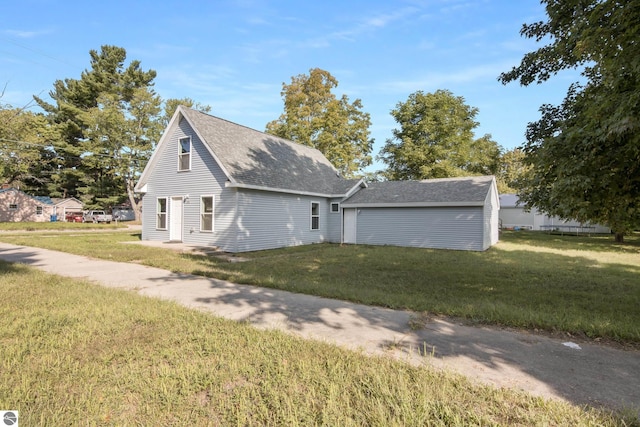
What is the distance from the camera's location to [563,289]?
7359 mm

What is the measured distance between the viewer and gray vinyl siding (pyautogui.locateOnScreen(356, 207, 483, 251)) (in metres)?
15.7

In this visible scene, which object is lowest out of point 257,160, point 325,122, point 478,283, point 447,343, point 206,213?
point 478,283

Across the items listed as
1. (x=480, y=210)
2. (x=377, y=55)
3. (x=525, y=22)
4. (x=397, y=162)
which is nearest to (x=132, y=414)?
(x=525, y=22)

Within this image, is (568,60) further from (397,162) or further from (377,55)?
(397,162)

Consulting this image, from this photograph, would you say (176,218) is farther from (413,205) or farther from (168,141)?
(413,205)

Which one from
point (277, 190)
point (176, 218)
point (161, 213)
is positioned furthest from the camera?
point (161, 213)

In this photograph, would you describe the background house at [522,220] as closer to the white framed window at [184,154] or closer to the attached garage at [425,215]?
the attached garage at [425,215]

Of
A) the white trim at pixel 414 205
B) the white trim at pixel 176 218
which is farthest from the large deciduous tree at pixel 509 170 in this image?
the white trim at pixel 176 218

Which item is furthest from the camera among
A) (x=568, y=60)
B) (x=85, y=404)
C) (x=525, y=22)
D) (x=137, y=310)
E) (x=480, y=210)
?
(x=480, y=210)

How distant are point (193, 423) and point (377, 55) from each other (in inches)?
565

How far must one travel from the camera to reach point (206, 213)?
48.3ft

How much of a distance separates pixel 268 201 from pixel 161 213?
579 centimetres

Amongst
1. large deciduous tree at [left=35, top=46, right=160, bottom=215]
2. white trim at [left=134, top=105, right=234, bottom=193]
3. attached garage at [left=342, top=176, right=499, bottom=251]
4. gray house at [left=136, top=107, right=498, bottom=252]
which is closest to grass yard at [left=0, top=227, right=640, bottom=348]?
gray house at [left=136, top=107, right=498, bottom=252]

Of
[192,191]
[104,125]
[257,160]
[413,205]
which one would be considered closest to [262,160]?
[257,160]
